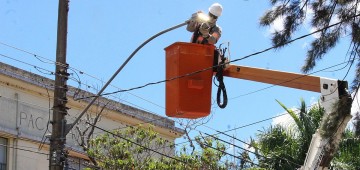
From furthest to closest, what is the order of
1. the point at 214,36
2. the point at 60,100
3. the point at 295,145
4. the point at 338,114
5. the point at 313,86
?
the point at 295,145 → the point at 60,100 → the point at 214,36 → the point at 313,86 → the point at 338,114

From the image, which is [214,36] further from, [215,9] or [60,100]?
[60,100]

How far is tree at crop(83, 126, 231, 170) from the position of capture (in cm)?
2216

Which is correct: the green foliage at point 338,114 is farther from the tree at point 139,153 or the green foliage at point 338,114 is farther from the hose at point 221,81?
the tree at point 139,153

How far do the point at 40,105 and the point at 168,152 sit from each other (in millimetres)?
4907

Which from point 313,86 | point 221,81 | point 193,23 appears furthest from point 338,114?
point 193,23

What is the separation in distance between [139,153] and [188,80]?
1129cm

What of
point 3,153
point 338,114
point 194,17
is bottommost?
point 338,114

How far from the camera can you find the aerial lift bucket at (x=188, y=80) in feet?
40.2

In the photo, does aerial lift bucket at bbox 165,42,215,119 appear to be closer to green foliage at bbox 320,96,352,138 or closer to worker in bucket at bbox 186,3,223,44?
worker in bucket at bbox 186,3,223,44

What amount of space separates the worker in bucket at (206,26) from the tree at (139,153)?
898 centimetres

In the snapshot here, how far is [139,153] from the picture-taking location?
2331cm

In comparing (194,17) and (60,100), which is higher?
(194,17)

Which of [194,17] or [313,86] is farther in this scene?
[194,17]

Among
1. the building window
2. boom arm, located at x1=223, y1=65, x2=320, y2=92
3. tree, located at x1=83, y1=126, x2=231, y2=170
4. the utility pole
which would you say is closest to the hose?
boom arm, located at x1=223, y1=65, x2=320, y2=92
